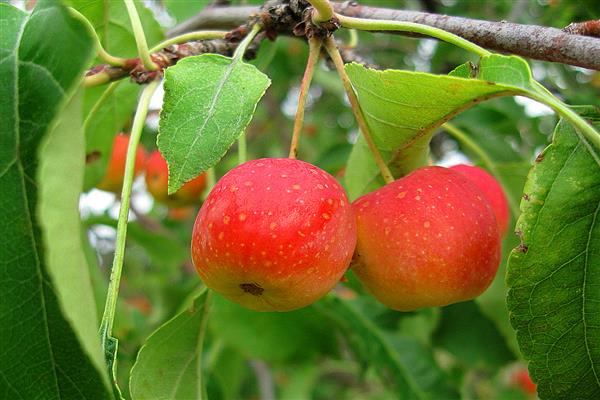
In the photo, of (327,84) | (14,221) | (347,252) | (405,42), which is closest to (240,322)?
(327,84)

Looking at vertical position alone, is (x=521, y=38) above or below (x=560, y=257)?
above

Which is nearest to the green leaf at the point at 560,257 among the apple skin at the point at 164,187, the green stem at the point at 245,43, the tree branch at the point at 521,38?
the tree branch at the point at 521,38

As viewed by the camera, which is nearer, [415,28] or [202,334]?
[415,28]

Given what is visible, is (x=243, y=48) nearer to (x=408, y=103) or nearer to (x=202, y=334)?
(x=408, y=103)

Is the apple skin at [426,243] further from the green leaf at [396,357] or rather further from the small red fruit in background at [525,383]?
the small red fruit in background at [525,383]

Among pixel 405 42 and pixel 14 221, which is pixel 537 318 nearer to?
pixel 14 221

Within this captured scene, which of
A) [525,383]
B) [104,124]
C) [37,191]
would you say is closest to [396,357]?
[104,124]

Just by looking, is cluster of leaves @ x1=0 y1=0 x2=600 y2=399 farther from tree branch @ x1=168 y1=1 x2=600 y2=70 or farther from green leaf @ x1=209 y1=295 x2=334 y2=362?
green leaf @ x1=209 y1=295 x2=334 y2=362
